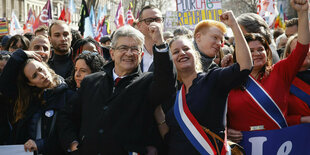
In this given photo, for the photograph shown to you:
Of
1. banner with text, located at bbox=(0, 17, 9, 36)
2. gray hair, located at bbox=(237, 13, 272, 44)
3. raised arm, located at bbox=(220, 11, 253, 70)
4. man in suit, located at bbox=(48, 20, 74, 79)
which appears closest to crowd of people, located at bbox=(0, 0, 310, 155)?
raised arm, located at bbox=(220, 11, 253, 70)

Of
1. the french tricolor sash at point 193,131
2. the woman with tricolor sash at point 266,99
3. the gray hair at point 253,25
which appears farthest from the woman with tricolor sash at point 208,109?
the gray hair at point 253,25

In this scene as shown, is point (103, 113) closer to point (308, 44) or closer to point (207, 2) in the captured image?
point (308, 44)

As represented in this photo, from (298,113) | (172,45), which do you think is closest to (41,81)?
(172,45)

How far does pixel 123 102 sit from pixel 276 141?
136 centimetres

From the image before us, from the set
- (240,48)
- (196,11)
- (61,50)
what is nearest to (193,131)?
(240,48)

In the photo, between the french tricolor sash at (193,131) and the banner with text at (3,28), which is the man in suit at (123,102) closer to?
the french tricolor sash at (193,131)

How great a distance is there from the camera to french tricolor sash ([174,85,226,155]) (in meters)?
2.82

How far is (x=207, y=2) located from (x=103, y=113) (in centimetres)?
544

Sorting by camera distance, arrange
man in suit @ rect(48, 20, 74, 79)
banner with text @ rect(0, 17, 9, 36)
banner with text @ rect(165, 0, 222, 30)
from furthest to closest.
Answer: banner with text @ rect(0, 17, 9, 36)
banner with text @ rect(165, 0, 222, 30)
man in suit @ rect(48, 20, 74, 79)

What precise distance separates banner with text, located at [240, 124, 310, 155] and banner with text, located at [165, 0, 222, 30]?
15.4 feet

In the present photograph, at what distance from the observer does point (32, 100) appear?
3.72 m

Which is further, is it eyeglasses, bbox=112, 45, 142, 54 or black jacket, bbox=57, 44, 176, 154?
eyeglasses, bbox=112, 45, 142, 54

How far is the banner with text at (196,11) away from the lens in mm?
7828

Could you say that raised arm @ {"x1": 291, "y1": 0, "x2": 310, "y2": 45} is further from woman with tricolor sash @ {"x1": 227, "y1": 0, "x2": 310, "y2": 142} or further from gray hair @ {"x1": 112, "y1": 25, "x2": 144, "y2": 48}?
gray hair @ {"x1": 112, "y1": 25, "x2": 144, "y2": 48}
